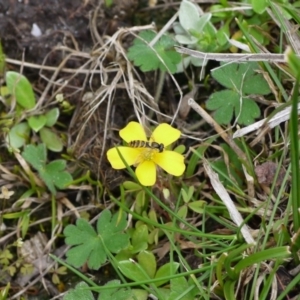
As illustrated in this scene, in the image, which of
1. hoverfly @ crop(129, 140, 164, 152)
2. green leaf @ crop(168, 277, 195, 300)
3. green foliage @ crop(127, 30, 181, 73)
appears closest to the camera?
green leaf @ crop(168, 277, 195, 300)

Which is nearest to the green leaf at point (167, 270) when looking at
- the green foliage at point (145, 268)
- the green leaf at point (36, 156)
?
the green foliage at point (145, 268)

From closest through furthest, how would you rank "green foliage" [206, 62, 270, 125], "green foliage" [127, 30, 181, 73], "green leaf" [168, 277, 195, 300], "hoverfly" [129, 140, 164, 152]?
"green leaf" [168, 277, 195, 300]
"hoverfly" [129, 140, 164, 152]
"green foliage" [206, 62, 270, 125]
"green foliage" [127, 30, 181, 73]

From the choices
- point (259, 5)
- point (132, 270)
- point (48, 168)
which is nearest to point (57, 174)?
point (48, 168)

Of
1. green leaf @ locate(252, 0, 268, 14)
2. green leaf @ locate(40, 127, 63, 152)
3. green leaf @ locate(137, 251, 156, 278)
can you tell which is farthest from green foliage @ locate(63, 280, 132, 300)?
green leaf @ locate(252, 0, 268, 14)

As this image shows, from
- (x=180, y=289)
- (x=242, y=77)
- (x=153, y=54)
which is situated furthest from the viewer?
(x=153, y=54)

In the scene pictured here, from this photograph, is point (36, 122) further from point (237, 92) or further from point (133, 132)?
point (237, 92)

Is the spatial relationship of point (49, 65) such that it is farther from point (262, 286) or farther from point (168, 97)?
point (262, 286)

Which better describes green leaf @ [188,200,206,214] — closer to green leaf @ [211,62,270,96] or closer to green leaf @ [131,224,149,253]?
green leaf @ [131,224,149,253]
